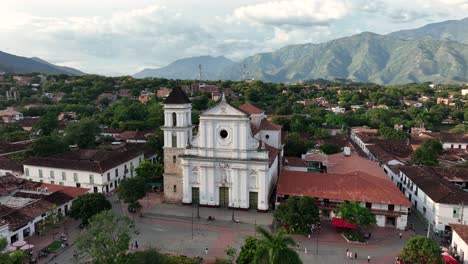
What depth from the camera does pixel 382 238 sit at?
32969 mm

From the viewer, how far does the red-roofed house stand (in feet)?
115

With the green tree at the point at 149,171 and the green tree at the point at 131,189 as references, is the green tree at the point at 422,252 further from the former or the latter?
the green tree at the point at 149,171

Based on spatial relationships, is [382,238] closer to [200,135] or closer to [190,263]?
[190,263]

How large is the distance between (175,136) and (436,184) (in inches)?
1096

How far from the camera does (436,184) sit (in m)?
37.7

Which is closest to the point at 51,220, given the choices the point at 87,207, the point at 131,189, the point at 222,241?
the point at 87,207

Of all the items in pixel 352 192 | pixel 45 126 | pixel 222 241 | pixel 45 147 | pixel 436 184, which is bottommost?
pixel 222 241

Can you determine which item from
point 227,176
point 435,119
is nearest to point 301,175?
point 227,176

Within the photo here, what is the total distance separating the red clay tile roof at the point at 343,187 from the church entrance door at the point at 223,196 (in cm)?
565

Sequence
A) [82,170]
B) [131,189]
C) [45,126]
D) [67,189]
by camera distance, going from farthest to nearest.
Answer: [45,126] < [82,170] < [67,189] < [131,189]

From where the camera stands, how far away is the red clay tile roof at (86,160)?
4412cm

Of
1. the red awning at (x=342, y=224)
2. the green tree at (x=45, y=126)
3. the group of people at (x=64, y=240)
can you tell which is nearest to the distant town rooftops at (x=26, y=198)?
the group of people at (x=64, y=240)

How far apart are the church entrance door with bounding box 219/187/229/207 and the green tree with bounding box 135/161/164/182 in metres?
10.5

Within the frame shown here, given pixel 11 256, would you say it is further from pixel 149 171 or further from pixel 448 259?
pixel 448 259
